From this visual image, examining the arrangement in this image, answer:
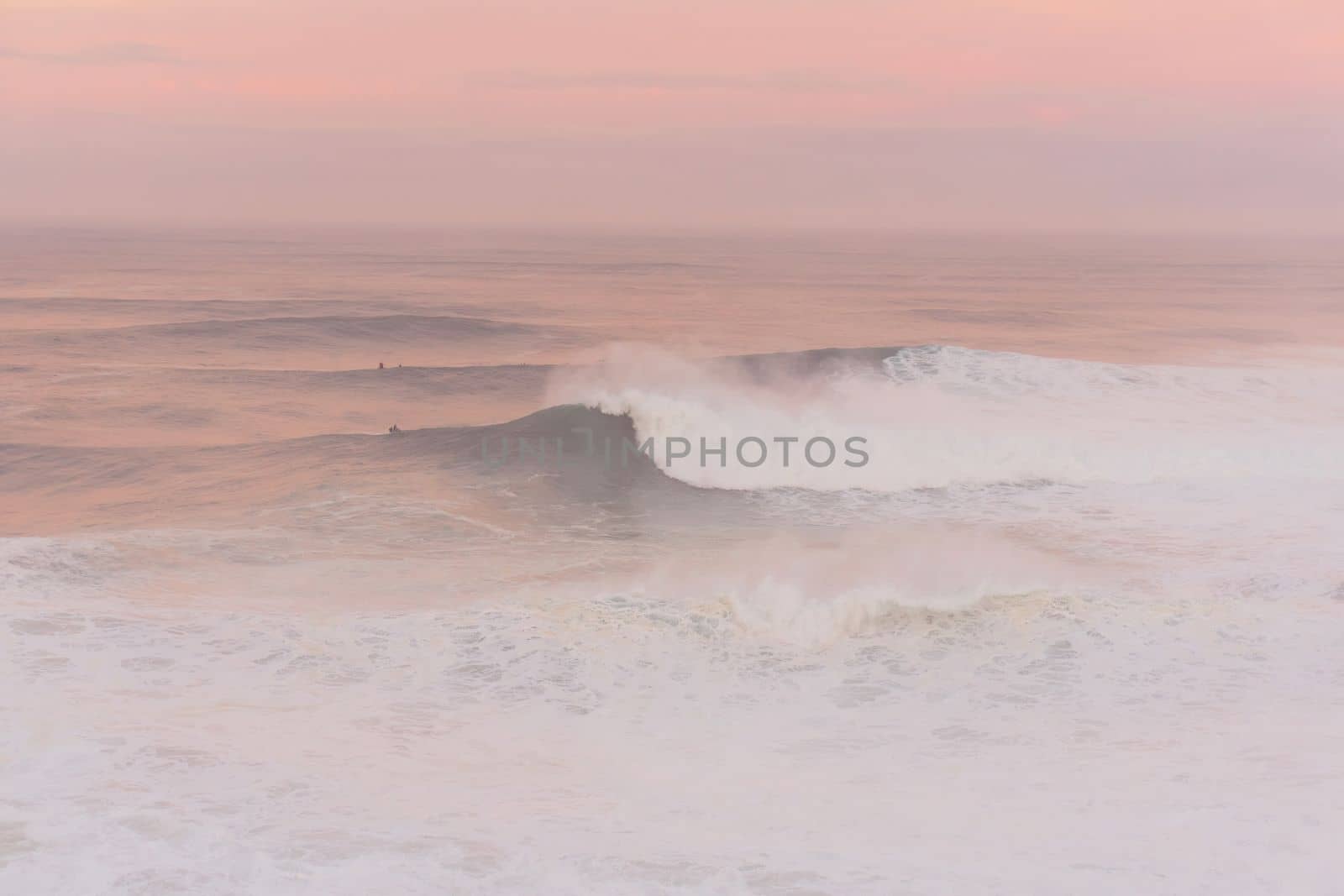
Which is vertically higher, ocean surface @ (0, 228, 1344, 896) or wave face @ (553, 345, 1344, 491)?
wave face @ (553, 345, 1344, 491)

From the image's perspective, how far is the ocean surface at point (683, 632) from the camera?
5.55m

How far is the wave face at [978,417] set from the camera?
14578 mm

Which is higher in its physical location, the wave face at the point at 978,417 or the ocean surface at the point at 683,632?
the wave face at the point at 978,417

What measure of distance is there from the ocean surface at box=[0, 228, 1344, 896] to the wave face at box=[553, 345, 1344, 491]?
0.09 m

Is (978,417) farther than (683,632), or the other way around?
(978,417)

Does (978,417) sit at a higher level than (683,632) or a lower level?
higher

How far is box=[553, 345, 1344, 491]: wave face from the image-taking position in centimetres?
1458

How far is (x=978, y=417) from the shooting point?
1780cm

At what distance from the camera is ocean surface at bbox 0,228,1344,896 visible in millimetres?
5555

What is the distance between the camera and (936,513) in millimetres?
12680

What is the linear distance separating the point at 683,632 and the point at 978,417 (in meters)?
10.6

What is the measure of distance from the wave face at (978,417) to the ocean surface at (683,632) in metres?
0.09

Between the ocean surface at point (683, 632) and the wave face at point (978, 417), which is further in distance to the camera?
the wave face at point (978, 417)

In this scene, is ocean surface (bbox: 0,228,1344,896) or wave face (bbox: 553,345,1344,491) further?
wave face (bbox: 553,345,1344,491)
